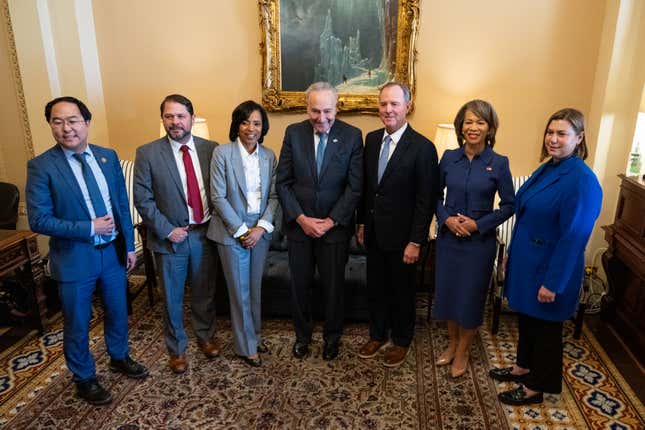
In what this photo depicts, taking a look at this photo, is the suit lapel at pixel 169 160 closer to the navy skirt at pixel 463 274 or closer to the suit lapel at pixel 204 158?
the suit lapel at pixel 204 158

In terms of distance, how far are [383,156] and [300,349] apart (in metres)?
1.30

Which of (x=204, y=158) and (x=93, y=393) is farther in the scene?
(x=204, y=158)

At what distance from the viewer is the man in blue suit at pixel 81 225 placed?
2.15 m

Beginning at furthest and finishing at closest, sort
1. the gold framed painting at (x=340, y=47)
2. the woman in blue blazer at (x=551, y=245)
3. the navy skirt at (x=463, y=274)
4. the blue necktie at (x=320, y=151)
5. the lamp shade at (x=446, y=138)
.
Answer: the gold framed painting at (x=340, y=47) < the lamp shade at (x=446, y=138) < the blue necktie at (x=320, y=151) < the navy skirt at (x=463, y=274) < the woman in blue blazer at (x=551, y=245)

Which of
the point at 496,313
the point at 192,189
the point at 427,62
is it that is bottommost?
the point at 496,313

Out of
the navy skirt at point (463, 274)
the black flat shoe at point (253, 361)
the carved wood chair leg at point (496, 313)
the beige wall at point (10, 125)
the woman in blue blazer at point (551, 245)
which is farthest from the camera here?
the beige wall at point (10, 125)

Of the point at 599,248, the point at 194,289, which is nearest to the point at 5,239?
the point at 194,289

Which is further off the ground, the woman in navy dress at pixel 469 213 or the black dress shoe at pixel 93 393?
the woman in navy dress at pixel 469 213

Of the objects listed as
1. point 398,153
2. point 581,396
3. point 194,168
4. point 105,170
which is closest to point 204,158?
point 194,168

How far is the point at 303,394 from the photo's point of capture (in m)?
2.54

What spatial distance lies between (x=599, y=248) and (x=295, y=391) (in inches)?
104

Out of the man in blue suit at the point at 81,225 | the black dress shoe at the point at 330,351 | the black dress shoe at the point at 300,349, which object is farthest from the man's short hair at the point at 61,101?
the black dress shoe at the point at 330,351

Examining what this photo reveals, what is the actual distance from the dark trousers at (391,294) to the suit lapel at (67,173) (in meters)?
1.55

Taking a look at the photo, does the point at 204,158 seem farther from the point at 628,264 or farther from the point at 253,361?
the point at 628,264
